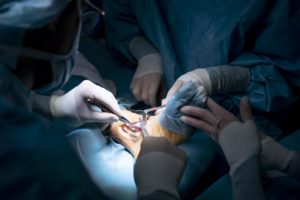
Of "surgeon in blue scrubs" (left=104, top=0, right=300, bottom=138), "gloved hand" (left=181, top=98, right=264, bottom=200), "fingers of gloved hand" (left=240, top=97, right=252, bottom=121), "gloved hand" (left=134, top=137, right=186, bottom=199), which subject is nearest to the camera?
"gloved hand" (left=134, top=137, right=186, bottom=199)

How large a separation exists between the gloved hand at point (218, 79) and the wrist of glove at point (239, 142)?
275 millimetres

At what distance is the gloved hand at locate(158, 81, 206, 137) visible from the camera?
5.30ft

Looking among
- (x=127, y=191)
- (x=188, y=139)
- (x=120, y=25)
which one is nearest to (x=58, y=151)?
(x=127, y=191)

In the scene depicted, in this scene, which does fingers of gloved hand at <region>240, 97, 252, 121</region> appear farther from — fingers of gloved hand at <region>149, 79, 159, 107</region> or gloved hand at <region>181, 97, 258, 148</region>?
fingers of gloved hand at <region>149, 79, 159, 107</region>

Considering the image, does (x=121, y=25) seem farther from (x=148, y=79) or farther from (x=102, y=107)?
(x=102, y=107)

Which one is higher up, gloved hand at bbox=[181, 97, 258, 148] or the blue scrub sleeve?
the blue scrub sleeve

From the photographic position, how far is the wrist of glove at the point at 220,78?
171cm

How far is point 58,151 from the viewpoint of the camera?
82 cm

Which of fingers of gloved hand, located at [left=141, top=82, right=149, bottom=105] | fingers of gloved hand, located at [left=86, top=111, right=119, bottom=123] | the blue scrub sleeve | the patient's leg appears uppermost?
the blue scrub sleeve

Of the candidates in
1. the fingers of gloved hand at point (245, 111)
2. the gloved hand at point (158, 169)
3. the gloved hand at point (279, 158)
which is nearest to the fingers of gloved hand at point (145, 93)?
the gloved hand at point (158, 169)

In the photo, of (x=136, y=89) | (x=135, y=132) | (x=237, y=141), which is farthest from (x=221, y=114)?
(x=136, y=89)

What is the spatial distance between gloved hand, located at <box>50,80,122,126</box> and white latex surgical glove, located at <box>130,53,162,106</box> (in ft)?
0.87

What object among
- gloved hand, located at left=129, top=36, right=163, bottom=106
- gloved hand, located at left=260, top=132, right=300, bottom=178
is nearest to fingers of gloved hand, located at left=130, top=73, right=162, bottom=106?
gloved hand, located at left=129, top=36, right=163, bottom=106

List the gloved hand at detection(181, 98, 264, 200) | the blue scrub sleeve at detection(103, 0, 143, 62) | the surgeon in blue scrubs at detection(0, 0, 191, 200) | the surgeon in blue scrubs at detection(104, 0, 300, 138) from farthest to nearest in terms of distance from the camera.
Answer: the blue scrub sleeve at detection(103, 0, 143, 62) → the surgeon in blue scrubs at detection(104, 0, 300, 138) → the gloved hand at detection(181, 98, 264, 200) → the surgeon in blue scrubs at detection(0, 0, 191, 200)
